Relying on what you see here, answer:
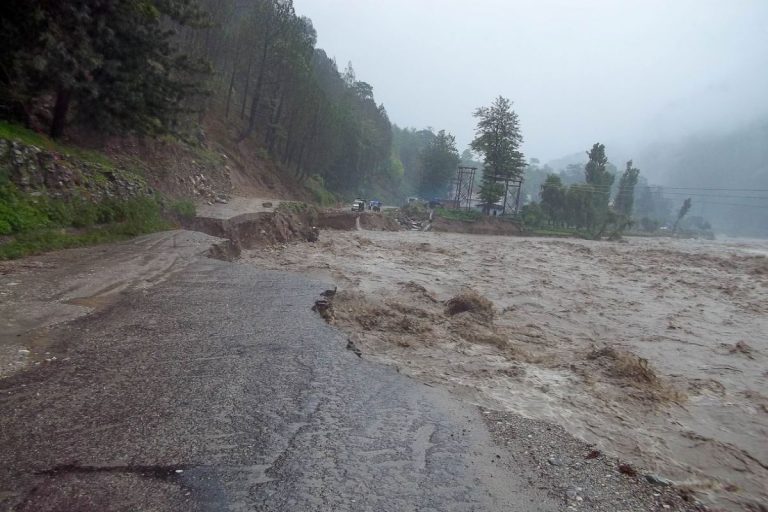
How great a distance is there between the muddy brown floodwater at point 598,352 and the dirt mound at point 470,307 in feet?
0.26

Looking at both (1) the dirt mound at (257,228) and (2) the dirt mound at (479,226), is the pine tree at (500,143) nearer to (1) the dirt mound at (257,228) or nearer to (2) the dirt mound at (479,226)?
(2) the dirt mound at (479,226)

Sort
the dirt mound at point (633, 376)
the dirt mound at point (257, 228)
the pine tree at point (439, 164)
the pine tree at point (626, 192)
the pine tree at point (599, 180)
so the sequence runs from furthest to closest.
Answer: the pine tree at point (439, 164), the pine tree at point (626, 192), the pine tree at point (599, 180), the dirt mound at point (257, 228), the dirt mound at point (633, 376)

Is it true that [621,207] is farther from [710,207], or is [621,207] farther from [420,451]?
[710,207]

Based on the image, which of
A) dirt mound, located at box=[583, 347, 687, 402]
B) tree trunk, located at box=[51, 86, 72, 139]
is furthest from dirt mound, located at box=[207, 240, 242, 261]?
dirt mound, located at box=[583, 347, 687, 402]

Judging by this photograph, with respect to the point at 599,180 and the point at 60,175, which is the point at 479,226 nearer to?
the point at 599,180

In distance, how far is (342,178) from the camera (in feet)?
223

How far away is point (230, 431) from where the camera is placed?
375 cm

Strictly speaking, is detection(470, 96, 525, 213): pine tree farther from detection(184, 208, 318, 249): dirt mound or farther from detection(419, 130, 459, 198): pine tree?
detection(184, 208, 318, 249): dirt mound

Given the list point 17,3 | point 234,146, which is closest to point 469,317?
point 17,3

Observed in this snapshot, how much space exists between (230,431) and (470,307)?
764 cm

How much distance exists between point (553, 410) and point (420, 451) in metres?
2.49

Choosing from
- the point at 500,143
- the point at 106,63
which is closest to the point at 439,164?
the point at 500,143

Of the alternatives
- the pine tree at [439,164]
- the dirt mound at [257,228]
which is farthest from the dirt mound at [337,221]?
the pine tree at [439,164]

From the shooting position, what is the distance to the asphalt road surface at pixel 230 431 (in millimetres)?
3014
